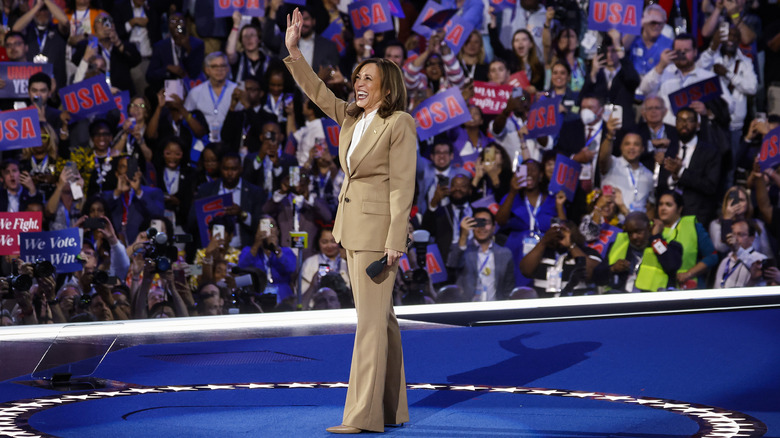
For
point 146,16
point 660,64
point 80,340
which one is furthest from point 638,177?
point 80,340

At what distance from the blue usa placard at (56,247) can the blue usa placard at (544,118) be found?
10.5 feet

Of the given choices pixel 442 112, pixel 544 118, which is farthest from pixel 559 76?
pixel 442 112

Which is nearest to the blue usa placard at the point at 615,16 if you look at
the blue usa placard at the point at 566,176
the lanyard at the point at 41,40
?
the blue usa placard at the point at 566,176

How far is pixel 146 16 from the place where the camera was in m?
6.79

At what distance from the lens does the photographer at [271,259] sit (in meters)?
6.53

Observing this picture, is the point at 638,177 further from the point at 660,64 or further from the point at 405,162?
the point at 405,162

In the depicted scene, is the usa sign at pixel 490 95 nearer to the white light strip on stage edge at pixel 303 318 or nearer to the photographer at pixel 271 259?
the white light strip on stage edge at pixel 303 318

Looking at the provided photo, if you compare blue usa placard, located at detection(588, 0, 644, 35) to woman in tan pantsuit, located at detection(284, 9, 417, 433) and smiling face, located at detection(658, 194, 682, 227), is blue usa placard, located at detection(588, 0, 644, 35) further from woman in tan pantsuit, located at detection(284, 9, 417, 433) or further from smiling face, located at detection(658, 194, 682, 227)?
woman in tan pantsuit, located at detection(284, 9, 417, 433)

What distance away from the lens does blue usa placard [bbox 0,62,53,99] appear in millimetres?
6301

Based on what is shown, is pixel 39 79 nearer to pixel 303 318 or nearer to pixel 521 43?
pixel 303 318

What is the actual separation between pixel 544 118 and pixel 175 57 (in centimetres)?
262

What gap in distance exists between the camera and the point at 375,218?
334 cm

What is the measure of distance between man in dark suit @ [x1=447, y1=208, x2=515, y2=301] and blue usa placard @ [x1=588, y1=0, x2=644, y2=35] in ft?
5.80

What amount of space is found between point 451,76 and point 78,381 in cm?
387
